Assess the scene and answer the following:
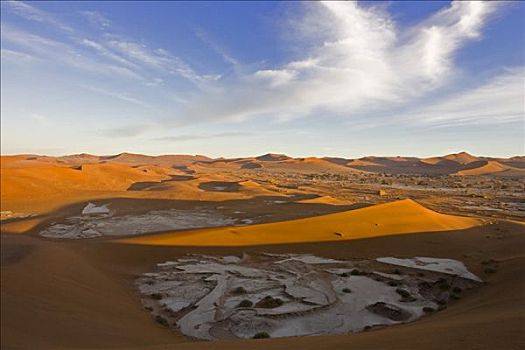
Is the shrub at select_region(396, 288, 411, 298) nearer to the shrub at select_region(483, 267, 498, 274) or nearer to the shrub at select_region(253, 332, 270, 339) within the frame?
the shrub at select_region(483, 267, 498, 274)

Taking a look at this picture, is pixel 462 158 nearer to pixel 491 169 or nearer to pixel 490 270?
pixel 491 169

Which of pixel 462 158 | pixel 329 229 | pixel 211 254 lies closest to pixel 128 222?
pixel 211 254

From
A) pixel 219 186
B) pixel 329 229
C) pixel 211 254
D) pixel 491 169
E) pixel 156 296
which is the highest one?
pixel 491 169

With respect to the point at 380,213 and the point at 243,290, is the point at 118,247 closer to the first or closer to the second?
the point at 243,290

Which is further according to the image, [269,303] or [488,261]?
[488,261]

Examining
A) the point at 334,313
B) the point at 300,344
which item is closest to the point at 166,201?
the point at 334,313

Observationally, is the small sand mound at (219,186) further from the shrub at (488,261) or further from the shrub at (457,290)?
the shrub at (457,290)

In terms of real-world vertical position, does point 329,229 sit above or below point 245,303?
above
